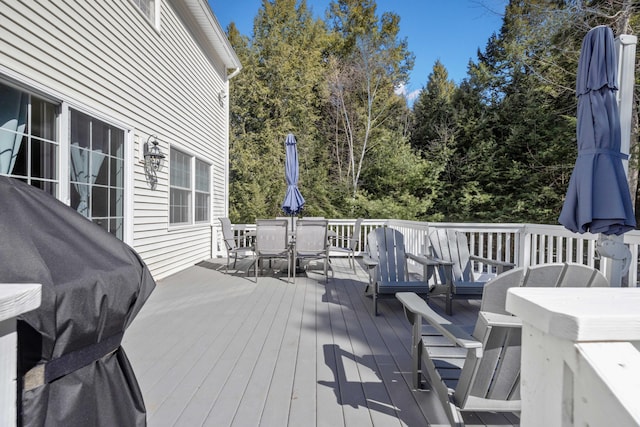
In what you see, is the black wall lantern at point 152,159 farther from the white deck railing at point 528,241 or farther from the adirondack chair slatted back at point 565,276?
the adirondack chair slatted back at point 565,276

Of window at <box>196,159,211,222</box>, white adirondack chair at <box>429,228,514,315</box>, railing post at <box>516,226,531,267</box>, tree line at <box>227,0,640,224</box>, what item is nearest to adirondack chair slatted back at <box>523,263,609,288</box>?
white adirondack chair at <box>429,228,514,315</box>

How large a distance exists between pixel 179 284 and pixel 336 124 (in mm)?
9960

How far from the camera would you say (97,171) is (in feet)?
14.5

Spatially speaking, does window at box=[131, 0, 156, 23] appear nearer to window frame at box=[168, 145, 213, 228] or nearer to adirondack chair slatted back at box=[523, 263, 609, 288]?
window frame at box=[168, 145, 213, 228]

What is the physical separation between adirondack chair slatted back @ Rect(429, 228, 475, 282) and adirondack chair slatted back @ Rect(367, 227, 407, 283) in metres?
0.46

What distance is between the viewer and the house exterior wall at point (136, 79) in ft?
11.0

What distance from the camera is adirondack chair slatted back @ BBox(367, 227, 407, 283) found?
428 cm

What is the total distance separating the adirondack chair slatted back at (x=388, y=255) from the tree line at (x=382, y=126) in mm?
7241

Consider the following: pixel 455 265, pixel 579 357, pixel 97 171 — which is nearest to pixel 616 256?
pixel 455 265

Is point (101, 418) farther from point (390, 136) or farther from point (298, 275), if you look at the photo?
point (390, 136)

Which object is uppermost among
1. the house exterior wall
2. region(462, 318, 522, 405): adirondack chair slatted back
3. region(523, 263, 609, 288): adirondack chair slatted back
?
the house exterior wall

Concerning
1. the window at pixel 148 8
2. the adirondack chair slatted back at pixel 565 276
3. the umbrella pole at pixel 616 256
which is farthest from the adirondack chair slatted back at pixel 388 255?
the window at pixel 148 8

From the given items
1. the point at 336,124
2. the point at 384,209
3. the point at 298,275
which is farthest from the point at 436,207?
the point at 298,275

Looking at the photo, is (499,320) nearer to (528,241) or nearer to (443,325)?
(443,325)
